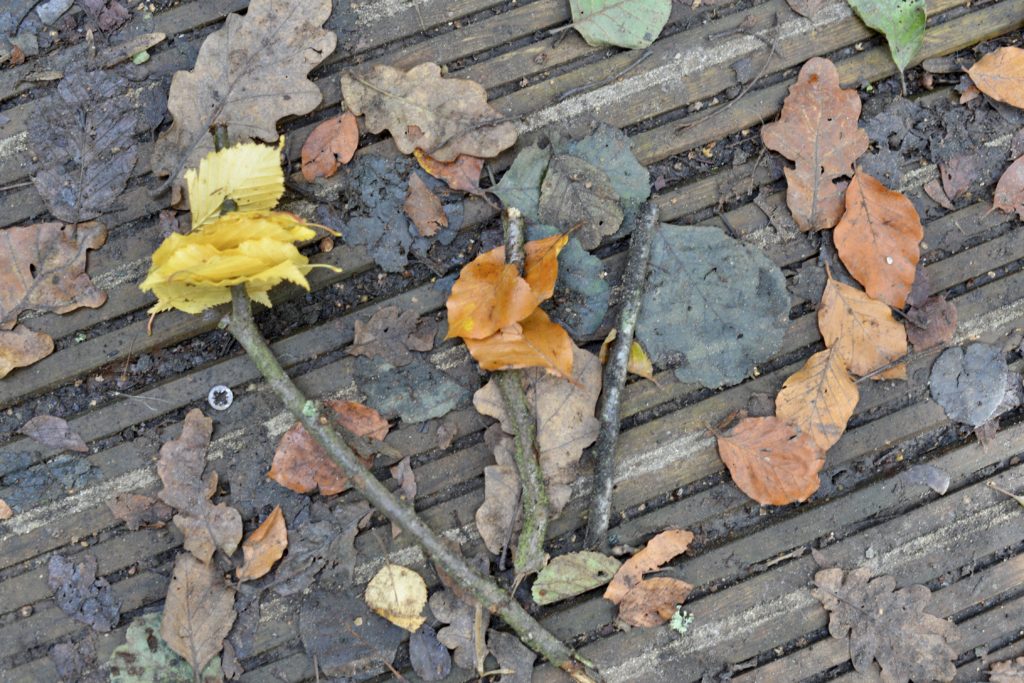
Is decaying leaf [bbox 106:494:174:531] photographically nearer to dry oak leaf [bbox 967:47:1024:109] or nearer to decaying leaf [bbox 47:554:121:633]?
decaying leaf [bbox 47:554:121:633]

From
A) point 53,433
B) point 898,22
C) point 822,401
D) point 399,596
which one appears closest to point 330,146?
point 53,433

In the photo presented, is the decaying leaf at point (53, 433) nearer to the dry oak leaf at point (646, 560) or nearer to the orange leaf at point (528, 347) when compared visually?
the orange leaf at point (528, 347)

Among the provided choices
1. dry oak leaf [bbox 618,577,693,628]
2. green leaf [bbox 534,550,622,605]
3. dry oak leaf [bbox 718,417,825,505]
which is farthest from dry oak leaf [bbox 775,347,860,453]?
green leaf [bbox 534,550,622,605]

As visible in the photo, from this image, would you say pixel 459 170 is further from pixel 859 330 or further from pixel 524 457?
pixel 859 330

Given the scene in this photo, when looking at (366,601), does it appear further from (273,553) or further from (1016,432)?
(1016,432)

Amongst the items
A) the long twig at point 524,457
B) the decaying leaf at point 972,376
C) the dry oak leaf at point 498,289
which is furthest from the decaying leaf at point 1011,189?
the long twig at point 524,457

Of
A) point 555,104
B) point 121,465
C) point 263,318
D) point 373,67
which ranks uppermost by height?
point 373,67

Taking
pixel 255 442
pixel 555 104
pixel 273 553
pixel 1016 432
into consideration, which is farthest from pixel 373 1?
pixel 1016 432
